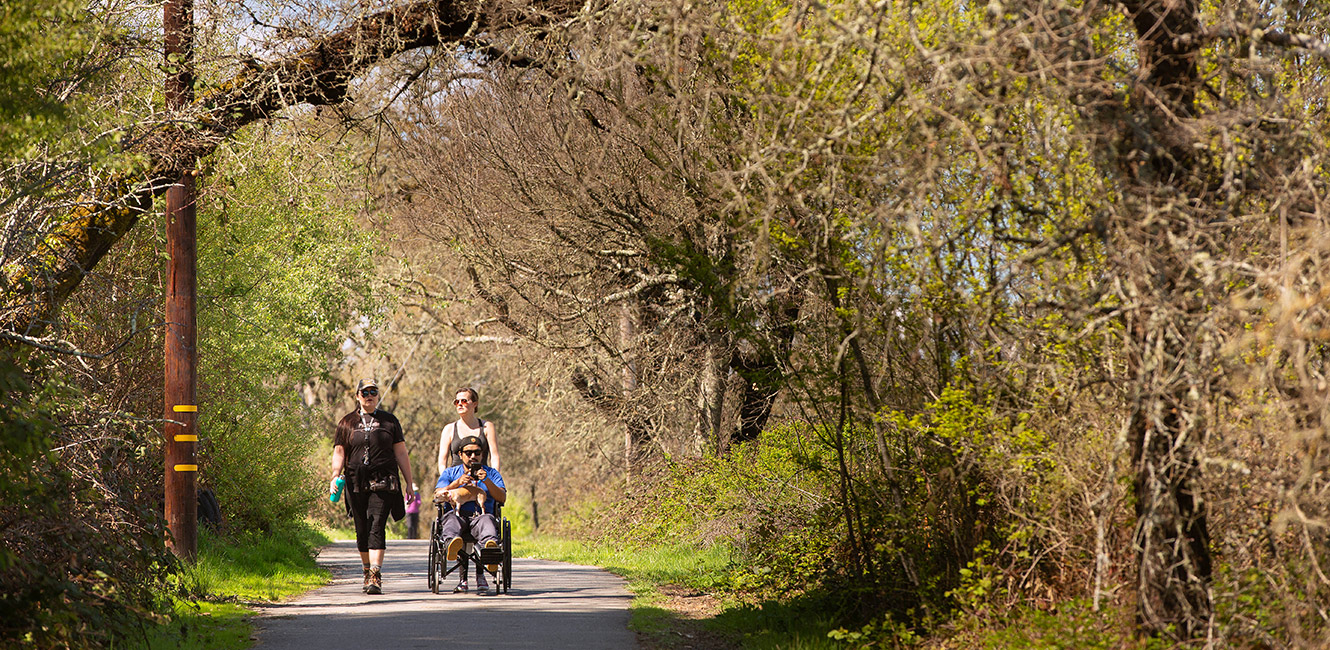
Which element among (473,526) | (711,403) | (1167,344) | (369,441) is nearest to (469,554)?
(473,526)

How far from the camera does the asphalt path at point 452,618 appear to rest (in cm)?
909

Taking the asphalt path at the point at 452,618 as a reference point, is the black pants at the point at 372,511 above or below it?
above

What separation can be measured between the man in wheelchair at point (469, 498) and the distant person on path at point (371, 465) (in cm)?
42

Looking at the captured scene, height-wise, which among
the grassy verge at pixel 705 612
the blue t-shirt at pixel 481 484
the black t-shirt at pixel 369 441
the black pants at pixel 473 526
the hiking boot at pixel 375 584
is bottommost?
the grassy verge at pixel 705 612

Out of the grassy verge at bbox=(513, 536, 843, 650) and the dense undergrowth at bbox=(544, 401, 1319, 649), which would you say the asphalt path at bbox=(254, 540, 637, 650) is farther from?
the dense undergrowth at bbox=(544, 401, 1319, 649)

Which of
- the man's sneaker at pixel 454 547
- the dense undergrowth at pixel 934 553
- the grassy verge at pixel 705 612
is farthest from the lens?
the man's sneaker at pixel 454 547

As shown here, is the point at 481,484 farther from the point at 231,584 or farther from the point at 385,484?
the point at 231,584

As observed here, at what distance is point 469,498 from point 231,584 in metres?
2.64

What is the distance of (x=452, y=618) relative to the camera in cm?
1040

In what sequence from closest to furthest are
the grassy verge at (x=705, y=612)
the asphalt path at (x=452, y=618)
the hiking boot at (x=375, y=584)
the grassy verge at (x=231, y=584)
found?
the grassy verge at (x=705, y=612) → the asphalt path at (x=452, y=618) → the grassy verge at (x=231, y=584) → the hiking boot at (x=375, y=584)

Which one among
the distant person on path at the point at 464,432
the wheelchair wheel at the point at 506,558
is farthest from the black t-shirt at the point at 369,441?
the wheelchair wheel at the point at 506,558

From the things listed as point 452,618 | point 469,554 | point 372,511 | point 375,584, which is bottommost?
point 452,618

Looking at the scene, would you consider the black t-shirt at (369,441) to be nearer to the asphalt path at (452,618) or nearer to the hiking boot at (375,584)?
the hiking boot at (375,584)

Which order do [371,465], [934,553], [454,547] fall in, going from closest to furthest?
[934,553]
[454,547]
[371,465]
